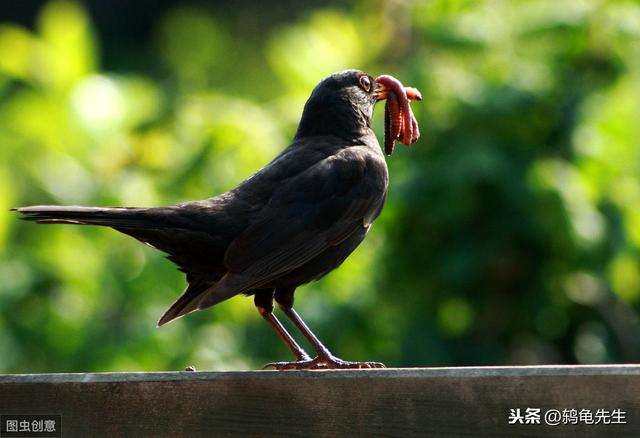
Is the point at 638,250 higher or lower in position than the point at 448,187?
lower

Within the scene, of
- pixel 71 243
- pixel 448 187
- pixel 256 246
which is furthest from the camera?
pixel 71 243

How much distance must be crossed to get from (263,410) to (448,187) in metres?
3.14

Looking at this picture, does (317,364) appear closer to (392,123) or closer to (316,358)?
(316,358)

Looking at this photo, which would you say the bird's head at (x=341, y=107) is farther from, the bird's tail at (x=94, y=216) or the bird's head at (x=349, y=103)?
the bird's tail at (x=94, y=216)

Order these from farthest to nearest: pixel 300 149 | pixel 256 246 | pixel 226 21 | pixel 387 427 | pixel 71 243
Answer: pixel 226 21, pixel 71 243, pixel 300 149, pixel 256 246, pixel 387 427

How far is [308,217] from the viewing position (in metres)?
3.78

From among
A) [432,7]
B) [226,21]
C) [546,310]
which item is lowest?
[546,310]

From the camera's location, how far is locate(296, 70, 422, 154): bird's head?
421cm

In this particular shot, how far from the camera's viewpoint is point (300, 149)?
407cm

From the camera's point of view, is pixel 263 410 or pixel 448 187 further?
pixel 448 187

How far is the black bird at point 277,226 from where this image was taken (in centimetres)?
360

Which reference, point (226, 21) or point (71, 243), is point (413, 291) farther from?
point (226, 21)

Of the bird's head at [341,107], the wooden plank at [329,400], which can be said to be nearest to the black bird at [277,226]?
the bird's head at [341,107]

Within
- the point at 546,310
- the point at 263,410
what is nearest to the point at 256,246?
the point at 263,410
